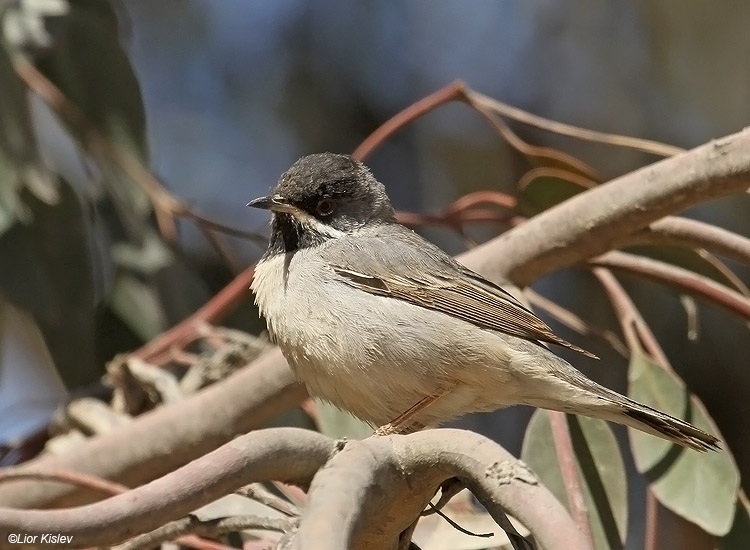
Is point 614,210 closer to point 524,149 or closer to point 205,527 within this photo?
point 524,149

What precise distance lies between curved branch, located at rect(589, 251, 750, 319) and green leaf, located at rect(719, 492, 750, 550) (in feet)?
1.69

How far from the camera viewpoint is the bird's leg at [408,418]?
7.43ft

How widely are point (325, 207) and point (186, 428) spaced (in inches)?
28.8

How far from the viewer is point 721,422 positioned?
5.23 metres

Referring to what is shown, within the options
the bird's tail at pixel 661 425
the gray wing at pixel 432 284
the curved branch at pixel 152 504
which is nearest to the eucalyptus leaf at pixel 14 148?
the gray wing at pixel 432 284

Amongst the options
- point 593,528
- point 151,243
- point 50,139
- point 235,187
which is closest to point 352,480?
point 593,528

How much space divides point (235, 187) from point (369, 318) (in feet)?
10.9

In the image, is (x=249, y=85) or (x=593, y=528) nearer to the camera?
(x=593, y=528)

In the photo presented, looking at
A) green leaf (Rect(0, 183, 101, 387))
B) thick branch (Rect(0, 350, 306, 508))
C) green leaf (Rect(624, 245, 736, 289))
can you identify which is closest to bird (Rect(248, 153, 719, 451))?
thick branch (Rect(0, 350, 306, 508))

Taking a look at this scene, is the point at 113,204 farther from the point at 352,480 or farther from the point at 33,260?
the point at 352,480

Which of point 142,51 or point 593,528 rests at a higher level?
point 142,51

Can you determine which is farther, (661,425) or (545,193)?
(545,193)

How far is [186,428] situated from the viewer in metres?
2.70

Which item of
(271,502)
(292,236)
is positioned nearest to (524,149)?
(292,236)
